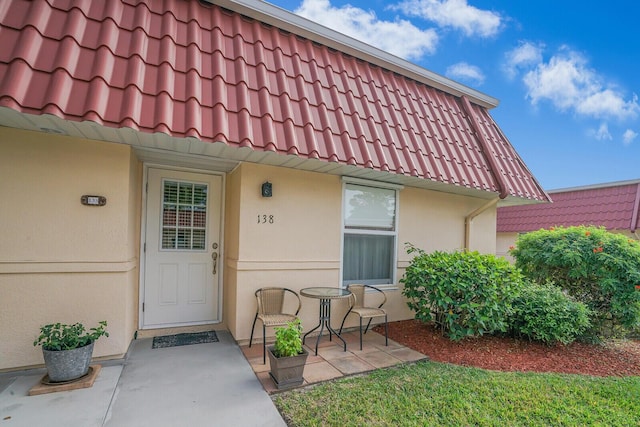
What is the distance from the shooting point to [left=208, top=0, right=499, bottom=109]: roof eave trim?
13.2ft

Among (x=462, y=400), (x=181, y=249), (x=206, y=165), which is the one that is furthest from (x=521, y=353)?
(x=206, y=165)

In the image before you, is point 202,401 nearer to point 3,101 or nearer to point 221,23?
point 3,101

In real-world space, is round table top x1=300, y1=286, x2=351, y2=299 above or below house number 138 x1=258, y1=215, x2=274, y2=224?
below

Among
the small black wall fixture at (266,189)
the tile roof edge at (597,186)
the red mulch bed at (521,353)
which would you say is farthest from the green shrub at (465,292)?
the tile roof edge at (597,186)

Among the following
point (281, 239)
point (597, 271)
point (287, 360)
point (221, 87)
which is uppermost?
point (221, 87)

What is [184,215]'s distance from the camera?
4418 mm

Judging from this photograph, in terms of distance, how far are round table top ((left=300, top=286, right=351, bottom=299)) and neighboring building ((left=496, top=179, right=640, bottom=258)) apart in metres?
9.45

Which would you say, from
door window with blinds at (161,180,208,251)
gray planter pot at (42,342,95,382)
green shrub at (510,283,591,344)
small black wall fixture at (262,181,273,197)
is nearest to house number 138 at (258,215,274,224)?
small black wall fixture at (262,181,273,197)

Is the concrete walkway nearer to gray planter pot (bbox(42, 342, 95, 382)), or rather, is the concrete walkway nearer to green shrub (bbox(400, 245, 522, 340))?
gray planter pot (bbox(42, 342, 95, 382))

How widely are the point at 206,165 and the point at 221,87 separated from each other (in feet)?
4.34

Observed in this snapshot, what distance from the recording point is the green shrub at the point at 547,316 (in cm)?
430

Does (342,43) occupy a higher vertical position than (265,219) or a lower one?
higher

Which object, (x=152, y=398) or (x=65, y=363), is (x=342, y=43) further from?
(x=65, y=363)

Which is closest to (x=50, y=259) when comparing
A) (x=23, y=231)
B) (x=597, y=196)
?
(x=23, y=231)
